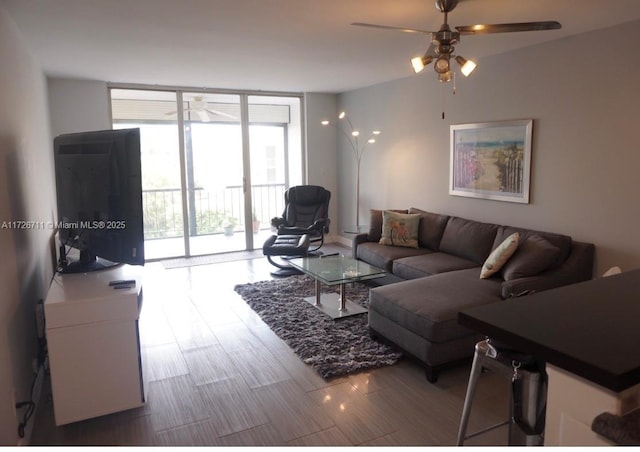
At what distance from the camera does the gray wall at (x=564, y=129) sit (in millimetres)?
3330

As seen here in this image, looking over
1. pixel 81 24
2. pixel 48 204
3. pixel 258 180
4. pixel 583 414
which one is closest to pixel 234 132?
pixel 258 180

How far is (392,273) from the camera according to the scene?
4418 mm

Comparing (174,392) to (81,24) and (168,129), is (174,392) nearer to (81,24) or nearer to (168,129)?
(81,24)

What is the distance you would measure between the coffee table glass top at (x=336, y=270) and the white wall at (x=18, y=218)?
2.09m

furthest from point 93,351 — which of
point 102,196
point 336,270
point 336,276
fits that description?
Result: point 336,270

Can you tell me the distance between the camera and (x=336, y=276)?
150 inches

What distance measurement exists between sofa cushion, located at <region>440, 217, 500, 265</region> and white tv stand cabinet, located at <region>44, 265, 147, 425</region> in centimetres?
309

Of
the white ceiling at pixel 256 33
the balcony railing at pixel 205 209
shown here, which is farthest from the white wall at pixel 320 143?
the white ceiling at pixel 256 33

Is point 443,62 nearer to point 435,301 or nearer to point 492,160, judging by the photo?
point 435,301

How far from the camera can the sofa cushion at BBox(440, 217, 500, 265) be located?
13.8ft

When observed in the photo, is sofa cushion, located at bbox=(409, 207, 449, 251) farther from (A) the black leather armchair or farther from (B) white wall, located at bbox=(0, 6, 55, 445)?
(B) white wall, located at bbox=(0, 6, 55, 445)

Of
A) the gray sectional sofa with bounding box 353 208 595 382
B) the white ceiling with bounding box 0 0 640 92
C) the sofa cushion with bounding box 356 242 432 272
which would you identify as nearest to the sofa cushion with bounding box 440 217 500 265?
the gray sectional sofa with bounding box 353 208 595 382

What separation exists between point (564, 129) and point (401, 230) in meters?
1.85

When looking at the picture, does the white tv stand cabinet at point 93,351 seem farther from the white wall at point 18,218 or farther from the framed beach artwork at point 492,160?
the framed beach artwork at point 492,160
